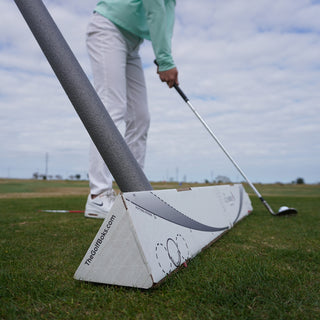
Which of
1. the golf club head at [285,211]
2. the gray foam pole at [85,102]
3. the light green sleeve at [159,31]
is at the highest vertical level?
the light green sleeve at [159,31]

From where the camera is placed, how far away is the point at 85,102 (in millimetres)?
1734

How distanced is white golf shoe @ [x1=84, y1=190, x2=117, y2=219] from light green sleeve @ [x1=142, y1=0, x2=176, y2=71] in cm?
143

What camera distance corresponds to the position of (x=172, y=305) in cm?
107

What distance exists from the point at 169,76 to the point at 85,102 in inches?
65.1

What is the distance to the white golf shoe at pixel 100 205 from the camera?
3.12 m

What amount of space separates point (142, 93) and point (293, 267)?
2.74 metres

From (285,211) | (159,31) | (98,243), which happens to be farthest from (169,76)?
(98,243)

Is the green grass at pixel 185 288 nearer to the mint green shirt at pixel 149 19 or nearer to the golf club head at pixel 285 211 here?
the golf club head at pixel 285 211

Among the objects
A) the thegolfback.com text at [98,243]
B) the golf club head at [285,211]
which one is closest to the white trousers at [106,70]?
the thegolfback.com text at [98,243]

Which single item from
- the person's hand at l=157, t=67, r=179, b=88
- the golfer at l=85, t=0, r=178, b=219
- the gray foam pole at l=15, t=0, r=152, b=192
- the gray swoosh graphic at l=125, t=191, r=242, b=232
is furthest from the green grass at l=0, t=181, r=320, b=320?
the person's hand at l=157, t=67, r=179, b=88

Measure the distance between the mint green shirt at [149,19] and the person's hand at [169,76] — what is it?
53 millimetres

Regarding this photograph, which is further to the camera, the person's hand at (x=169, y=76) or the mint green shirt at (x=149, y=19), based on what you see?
the person's hand at (x=169, y=76)

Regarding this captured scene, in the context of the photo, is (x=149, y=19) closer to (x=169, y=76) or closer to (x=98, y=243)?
(x=169, y=76)

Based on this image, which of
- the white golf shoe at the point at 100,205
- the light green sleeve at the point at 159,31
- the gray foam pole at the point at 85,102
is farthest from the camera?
the white golf shoe at the point at 100,205
